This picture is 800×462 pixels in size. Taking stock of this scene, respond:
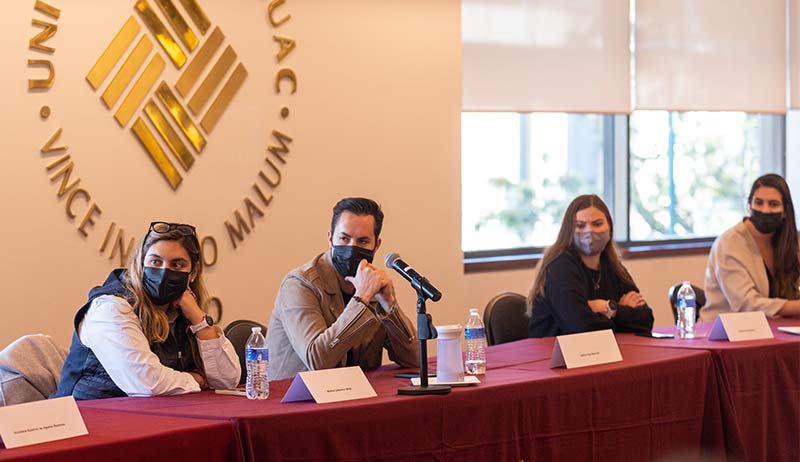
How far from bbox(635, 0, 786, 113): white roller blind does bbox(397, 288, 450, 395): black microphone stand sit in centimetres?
401

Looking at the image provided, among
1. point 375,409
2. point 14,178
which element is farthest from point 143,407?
point 14,178

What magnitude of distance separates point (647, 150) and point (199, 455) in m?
Result: 5.18

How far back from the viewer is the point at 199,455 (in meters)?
2.55

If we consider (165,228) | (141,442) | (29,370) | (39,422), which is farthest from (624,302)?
(39,422)

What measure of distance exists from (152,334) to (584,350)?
1375mm

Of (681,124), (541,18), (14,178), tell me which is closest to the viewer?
(14,178)

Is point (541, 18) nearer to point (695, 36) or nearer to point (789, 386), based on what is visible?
point (695, 36)

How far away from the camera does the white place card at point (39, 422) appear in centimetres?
238

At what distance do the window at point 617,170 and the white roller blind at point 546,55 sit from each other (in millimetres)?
343

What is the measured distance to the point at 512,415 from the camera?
320cm

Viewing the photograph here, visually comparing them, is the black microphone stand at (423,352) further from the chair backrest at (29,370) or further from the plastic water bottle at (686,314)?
the plastic water bottle at (686,314)

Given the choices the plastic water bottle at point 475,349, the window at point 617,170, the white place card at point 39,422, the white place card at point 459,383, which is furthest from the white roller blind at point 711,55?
the white place card at point 39,422

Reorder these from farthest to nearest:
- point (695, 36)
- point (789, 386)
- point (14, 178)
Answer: point (695, 36), point (14, 178), point (789, 386)

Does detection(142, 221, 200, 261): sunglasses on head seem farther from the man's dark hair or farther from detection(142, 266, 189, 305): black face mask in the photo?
the man's dark hair
